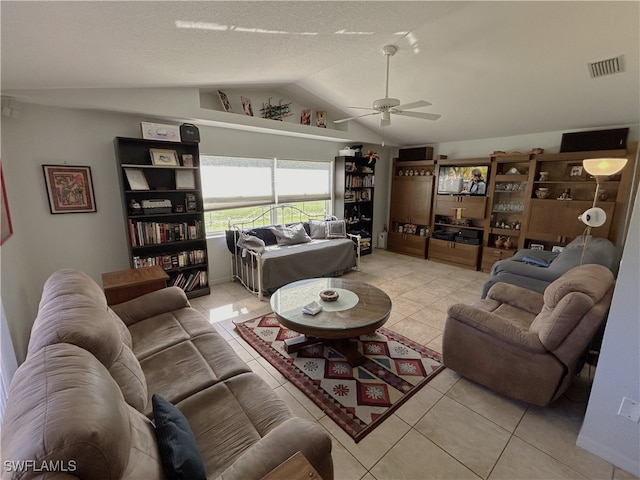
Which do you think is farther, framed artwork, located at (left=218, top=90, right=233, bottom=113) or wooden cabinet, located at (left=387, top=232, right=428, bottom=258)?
wooden cabinet, located at (left=387, top=232, right=428, bottom=258)

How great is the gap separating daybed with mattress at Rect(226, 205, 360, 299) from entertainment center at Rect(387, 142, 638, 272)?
1673 millimetres

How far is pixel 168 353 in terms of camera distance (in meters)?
1.77

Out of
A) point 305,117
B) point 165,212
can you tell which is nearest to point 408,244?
point 305,117

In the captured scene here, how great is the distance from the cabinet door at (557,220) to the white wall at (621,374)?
3.03 m

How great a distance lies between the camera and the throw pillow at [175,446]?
36.5 inches

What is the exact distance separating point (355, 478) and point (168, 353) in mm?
1287

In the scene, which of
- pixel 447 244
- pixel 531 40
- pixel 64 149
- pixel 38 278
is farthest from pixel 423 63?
pixel 38 278

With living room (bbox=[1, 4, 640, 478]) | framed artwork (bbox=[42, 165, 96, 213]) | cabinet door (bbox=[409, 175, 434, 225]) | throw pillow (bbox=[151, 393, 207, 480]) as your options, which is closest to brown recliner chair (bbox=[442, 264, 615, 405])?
throw pillow (bbox=[151, 393, 207, 480])

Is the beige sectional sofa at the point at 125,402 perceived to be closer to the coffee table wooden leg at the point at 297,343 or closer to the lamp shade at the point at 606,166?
the coffee table wooden leg at the point at 297,343

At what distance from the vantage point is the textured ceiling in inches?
62.2

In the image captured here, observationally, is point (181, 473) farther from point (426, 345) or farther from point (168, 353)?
point (426, 345)

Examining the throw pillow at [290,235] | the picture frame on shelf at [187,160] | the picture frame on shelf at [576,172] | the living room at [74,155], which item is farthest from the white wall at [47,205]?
the picture frame on shelf at [576,172]

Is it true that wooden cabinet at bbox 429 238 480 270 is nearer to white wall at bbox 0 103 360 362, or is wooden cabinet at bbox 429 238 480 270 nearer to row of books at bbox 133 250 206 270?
row of books at bbox 133 250 206 270

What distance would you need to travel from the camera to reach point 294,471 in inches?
36.4
